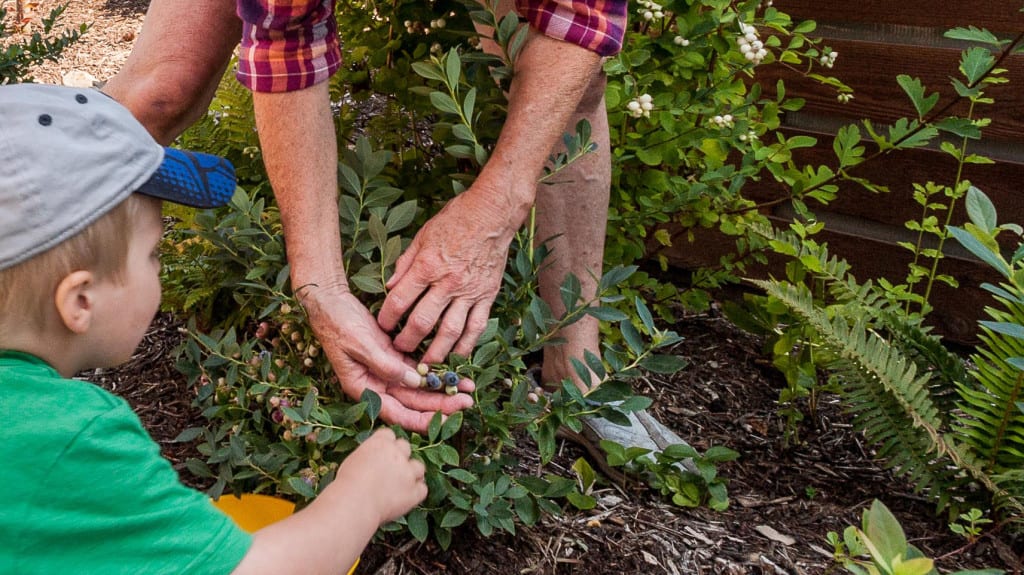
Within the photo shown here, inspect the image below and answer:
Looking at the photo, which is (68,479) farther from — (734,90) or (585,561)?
(734,90)

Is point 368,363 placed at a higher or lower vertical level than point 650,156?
lower

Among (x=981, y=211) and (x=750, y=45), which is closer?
(x=981, y=211)

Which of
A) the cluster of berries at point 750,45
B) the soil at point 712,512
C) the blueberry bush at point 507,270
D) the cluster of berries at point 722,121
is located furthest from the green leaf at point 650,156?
the soil at point 712,512

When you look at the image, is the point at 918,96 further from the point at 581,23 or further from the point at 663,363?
the point at 663,363

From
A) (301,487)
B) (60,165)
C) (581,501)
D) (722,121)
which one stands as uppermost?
(60,165)

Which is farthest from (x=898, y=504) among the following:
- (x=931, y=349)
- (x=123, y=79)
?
(x=123, y=79)

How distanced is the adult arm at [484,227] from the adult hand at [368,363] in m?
0.04

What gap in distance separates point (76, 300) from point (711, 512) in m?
1.40

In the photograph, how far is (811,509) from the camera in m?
2.03

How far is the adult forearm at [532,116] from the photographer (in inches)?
63.1

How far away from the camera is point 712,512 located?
197 cm

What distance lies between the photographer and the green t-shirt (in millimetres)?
1078

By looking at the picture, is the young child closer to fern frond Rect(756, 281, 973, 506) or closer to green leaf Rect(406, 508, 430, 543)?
green leaf Rect(406, 508, 430, 543)

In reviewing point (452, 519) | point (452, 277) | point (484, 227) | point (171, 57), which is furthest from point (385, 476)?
point (171, 57)
